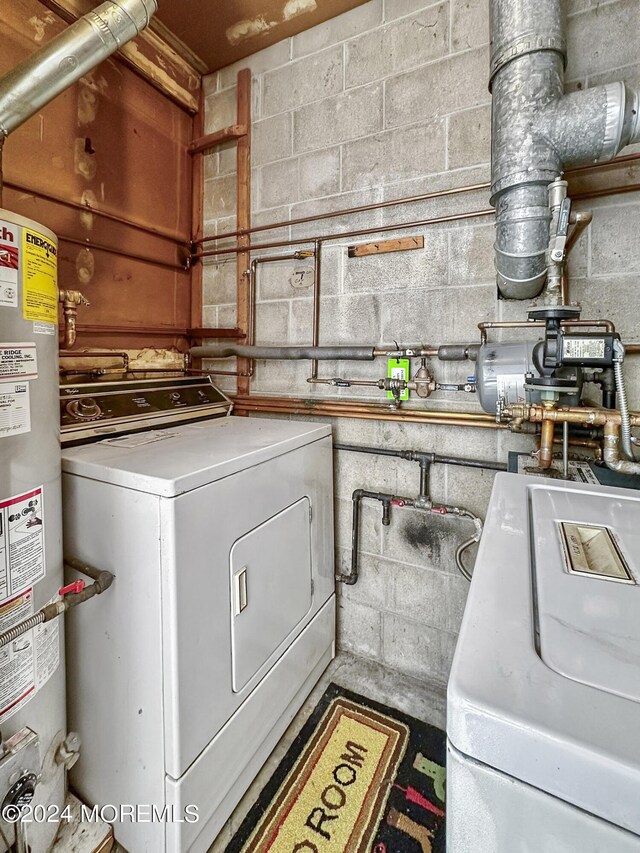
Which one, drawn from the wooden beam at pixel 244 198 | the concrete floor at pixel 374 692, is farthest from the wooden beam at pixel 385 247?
the concrete floor at pixel 374 692

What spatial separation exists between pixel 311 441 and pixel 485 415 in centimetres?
67

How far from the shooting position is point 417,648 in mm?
1742

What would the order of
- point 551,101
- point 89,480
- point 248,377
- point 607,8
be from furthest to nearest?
1. point 248,377
2. point 607,8
3. point 551,101
4. point 89,480

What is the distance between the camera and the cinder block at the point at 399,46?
62.2 inches

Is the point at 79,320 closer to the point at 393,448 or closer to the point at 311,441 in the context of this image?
the point at 311,441

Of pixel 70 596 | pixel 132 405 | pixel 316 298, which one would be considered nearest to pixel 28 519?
pixel 70 596

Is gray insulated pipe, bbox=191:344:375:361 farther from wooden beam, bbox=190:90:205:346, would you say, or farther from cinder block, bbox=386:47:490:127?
cinder block, bbox=386:47:490:127

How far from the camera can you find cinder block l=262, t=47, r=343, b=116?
1.80 meters

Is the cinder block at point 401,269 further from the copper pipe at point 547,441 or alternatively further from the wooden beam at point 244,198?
the copper pipe at point 547,441

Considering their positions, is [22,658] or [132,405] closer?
[22,658]

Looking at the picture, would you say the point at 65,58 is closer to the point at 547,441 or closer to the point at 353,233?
the point at 353,233

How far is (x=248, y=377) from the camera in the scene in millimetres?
2082

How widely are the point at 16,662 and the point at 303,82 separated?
7.94ft

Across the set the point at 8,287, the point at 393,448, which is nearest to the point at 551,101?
the point at 393,448
